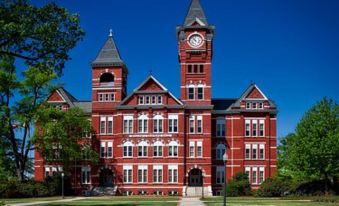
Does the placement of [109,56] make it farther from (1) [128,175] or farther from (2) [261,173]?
(2) [261,173]

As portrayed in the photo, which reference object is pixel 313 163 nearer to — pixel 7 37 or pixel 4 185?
pixel 4 185

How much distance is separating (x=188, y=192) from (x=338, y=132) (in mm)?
20516

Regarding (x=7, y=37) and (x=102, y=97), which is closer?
(x=7, y=37)

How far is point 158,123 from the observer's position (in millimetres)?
72500

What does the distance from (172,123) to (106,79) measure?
10.9 metres

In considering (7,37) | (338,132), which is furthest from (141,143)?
(7,37)

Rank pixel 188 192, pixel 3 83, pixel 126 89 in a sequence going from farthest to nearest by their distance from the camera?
pixel 126 89
pixel 188 192
pixel 3 83

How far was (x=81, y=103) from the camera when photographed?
7912cm

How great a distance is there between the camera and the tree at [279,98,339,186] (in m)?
57.6

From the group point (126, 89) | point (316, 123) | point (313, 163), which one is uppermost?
point (126, 89)


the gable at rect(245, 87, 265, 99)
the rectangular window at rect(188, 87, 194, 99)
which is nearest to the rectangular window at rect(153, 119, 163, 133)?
the rectangular window at rect(188, 87, 194, 99)

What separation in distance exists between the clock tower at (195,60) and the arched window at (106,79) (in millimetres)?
9424

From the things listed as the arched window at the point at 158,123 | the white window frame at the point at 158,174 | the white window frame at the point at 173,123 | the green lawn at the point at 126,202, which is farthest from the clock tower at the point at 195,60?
the green lawn at the point at 126,202

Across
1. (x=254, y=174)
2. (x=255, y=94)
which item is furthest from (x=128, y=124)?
(x=254, y=174)
